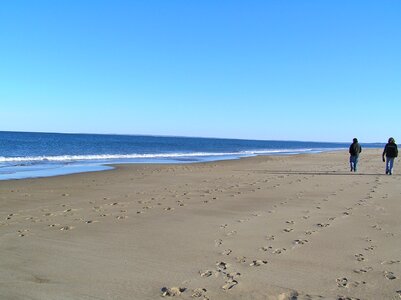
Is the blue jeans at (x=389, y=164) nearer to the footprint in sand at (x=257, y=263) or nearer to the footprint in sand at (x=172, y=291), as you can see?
the footprint in sand at (x=257, y=263)

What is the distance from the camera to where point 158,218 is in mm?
8242

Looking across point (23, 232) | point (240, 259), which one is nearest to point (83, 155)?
point (23, 232)

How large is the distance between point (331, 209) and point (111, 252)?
581 cm

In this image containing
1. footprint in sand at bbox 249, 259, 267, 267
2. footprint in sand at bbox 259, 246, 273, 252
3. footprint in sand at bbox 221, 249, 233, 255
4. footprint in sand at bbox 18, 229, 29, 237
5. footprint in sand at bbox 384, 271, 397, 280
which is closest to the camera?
footprint in sand at bbox 384, 271, 397, 280

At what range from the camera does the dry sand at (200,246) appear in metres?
4.40

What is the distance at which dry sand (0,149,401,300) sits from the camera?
4.40 m

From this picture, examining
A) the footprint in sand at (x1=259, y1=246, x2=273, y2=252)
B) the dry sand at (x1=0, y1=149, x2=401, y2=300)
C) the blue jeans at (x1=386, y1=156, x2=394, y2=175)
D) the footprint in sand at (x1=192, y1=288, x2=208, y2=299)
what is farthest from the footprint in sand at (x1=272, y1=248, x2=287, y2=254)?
the blue jeans at (x1=386, y1=156, x2=394, y2=175)

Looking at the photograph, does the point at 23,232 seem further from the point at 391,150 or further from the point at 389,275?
the point at 391,150

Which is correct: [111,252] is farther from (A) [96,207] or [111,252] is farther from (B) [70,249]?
(A) [96,207]

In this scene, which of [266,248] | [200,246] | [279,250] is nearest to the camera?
[279,250]

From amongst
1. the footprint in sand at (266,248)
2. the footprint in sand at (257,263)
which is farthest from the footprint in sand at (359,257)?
the footprint in sand at (257,263)

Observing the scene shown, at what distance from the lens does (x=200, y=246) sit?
19.9 ft

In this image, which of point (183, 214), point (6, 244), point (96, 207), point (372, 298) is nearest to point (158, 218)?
point (183, 214)

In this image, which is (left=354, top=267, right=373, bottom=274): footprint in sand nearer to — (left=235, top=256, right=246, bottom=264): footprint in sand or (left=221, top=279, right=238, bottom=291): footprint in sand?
(left=235, top=256, right=246, bottom=264): footprint in sand
